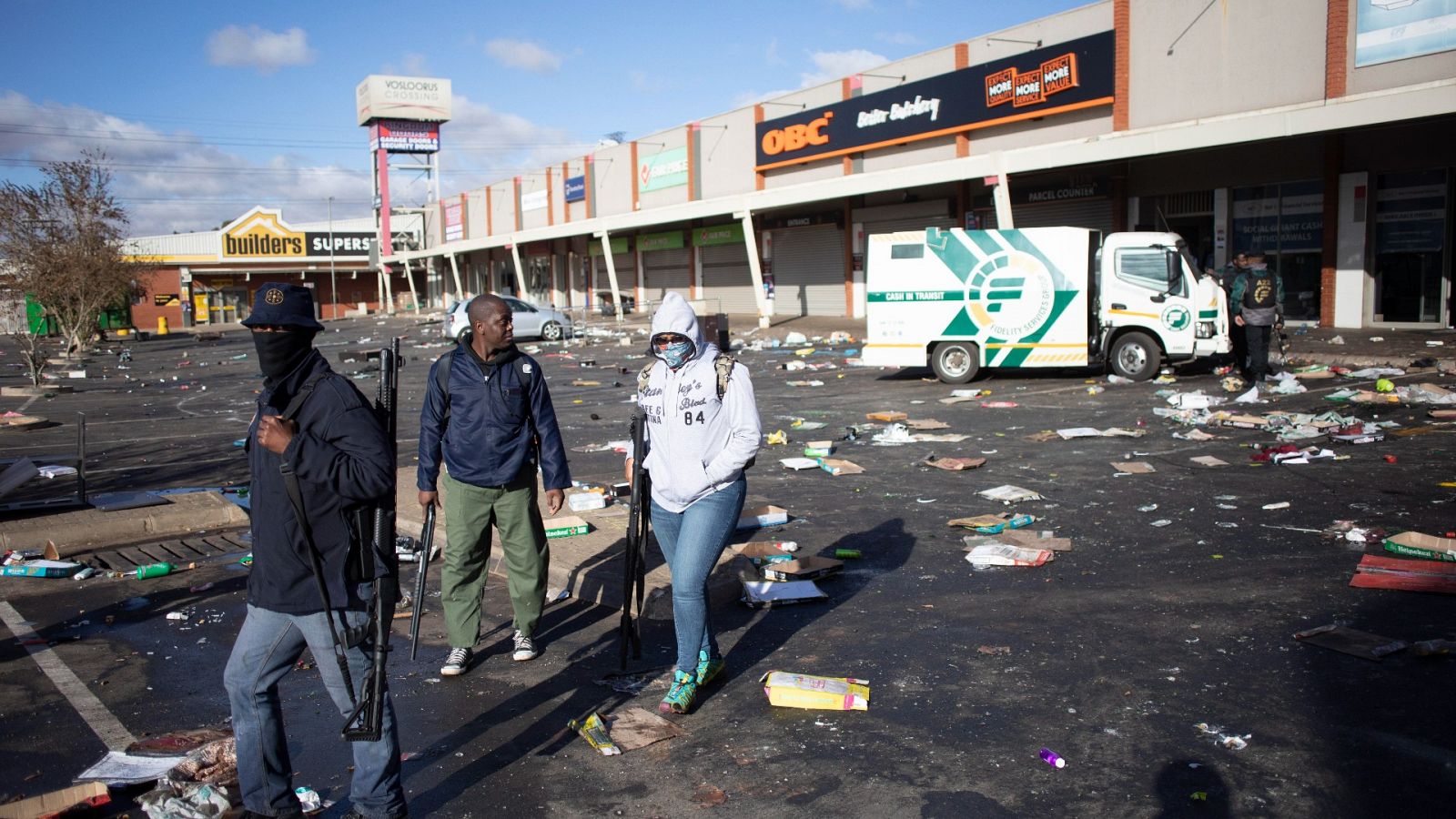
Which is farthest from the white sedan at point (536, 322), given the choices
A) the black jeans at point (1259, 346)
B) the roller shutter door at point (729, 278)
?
the black jeans at point (1259, 346)

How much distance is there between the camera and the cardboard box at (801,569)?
23.6 ft

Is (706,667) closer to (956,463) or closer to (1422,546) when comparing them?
(1422,546)

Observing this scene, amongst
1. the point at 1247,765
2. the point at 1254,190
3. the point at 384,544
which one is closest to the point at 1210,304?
the point at 1254,190

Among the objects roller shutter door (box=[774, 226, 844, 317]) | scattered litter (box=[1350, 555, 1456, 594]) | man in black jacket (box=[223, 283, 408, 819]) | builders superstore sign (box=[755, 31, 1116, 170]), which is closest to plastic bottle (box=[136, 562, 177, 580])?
man in black jacket (box=[223, 283, 408, 819])

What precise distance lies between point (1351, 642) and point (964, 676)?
2030mm

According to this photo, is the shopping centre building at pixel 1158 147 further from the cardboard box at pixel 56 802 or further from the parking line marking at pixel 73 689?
the cardboard box at pixel 56 802

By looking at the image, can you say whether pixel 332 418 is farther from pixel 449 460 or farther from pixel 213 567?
pixel 213 567

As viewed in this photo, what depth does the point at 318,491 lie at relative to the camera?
3.58 metres

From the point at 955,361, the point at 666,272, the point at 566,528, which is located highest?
the point at 666,272

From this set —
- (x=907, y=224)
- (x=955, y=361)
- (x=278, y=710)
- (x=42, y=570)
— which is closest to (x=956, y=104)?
(x=907, y=224)

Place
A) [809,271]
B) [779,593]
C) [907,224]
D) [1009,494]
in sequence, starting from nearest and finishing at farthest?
1. [779,593]
2. [1009,494]
3. [907,224]
4. [809,271]

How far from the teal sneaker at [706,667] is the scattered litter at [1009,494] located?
4.77m

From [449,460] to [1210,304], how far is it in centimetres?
1431

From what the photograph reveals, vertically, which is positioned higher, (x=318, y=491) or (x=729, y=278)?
(x=729, y=278)
